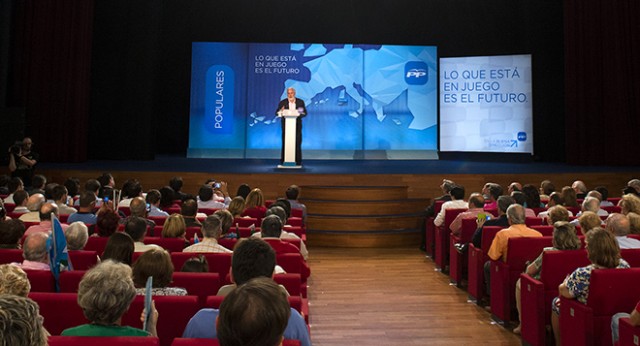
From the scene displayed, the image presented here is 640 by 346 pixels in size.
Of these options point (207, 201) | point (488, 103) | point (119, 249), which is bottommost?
point (119, 249)

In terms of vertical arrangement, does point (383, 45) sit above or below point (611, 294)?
above

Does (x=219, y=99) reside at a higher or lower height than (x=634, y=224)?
higher

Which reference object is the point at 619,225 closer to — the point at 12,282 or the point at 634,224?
the point at 634,224

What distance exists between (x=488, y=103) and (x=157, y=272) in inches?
430

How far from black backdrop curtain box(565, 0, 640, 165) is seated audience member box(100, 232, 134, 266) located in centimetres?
1064

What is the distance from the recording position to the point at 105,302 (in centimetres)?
187

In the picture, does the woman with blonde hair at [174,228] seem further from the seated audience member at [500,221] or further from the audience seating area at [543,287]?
the seated audience member at [500,221]

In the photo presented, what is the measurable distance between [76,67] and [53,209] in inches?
284

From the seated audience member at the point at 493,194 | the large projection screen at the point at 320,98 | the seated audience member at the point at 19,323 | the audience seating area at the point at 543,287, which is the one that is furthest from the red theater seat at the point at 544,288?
the large projection screen at the point at 320,98

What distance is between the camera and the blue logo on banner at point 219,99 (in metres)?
12.8

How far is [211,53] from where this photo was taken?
12805 mm

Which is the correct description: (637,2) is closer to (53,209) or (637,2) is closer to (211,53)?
(211,53)

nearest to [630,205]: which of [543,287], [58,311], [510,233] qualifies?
[510,233]

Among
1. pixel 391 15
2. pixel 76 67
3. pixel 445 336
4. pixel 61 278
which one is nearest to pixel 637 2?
pixel 391 15
